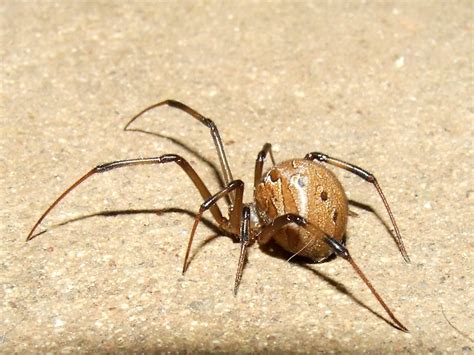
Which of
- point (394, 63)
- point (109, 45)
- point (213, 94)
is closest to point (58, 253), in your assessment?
point (213, 94)

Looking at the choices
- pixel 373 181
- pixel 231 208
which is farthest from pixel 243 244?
pixel 373 181

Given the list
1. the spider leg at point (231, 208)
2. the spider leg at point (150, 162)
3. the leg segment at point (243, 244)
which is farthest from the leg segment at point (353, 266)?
the spider leg at point (150, 162)

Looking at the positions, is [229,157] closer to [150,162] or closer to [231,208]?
[231,208]

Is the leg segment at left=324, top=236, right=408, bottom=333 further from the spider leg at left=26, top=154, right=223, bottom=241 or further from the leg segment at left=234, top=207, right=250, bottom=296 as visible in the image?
the spider leg at left=26, top=154, right=223, bottom=241

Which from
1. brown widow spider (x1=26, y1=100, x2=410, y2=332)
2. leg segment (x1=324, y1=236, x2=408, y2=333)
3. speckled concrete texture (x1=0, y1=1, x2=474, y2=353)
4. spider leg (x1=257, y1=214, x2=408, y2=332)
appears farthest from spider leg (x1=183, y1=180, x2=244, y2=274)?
leg segment (x1=324, y1=236, x2=408, y2=333)

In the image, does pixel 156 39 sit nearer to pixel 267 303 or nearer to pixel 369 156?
pixel 369 156
